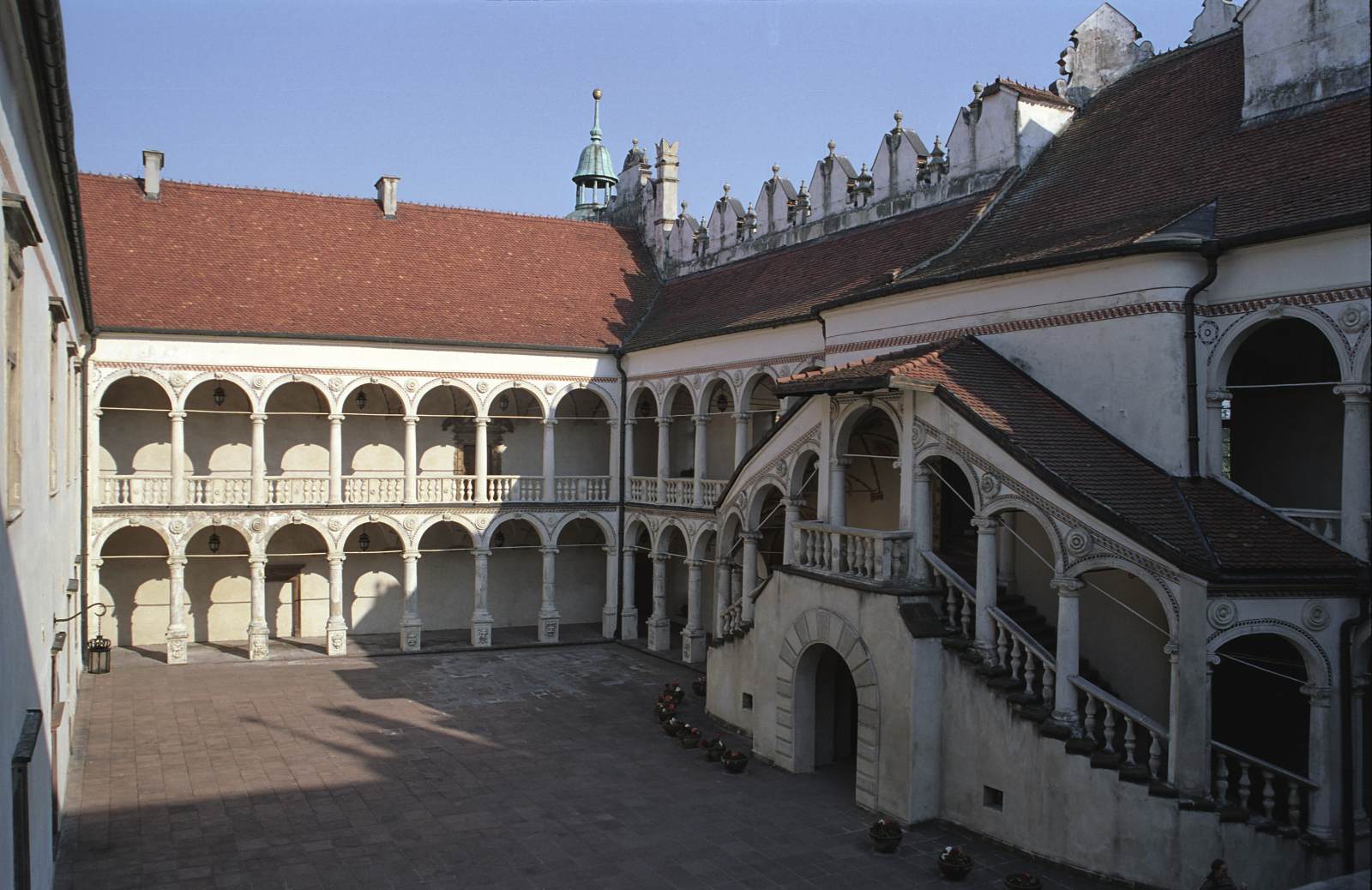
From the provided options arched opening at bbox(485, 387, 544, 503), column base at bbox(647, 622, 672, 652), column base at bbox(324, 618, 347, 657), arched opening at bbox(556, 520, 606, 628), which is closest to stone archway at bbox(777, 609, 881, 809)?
column base at bbox(647, 622, 672, 652)

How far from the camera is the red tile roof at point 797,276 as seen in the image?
23344 millimetres

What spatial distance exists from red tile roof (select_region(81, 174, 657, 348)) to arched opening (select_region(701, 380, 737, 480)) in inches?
A: 148

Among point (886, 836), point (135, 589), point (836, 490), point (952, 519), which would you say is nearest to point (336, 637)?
point (135, 589)

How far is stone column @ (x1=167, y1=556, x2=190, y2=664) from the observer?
1104 inches

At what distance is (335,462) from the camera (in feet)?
97.6

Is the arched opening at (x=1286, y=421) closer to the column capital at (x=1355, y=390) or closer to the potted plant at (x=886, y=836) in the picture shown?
the column capital at (x=1355, y=390)

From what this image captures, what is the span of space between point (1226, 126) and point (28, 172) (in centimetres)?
1687

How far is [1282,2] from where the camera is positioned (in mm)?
17266

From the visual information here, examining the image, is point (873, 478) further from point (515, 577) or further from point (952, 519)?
point (515, 577)

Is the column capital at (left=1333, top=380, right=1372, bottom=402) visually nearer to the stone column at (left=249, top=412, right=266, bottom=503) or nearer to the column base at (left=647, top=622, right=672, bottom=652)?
the column base at (left=647, top=622, right=672, bottom=652)

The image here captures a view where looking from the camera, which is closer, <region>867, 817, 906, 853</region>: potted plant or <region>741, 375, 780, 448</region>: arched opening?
<region>867, 817, 906, 853</region>: potted plant

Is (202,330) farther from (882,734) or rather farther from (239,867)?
(882,734)

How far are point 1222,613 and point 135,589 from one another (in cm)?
2715

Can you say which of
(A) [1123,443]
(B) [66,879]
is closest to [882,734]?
(A) [1123,443]
